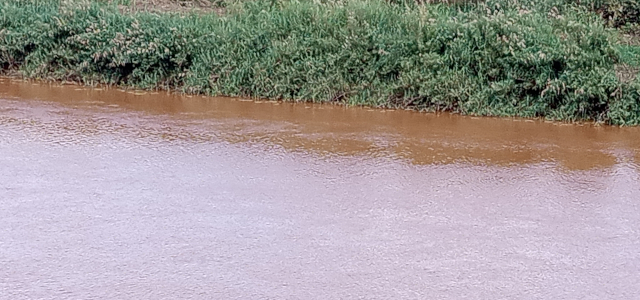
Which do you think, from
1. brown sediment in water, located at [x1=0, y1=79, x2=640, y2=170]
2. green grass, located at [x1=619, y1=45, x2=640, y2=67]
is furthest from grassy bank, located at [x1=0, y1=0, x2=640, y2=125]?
brown sediment in water, located at [x1=0, y1=79, x2=640, y2=170]

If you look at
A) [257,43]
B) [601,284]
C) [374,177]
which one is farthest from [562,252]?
[257,43]

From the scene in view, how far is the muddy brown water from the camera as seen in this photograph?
5707 millimetres

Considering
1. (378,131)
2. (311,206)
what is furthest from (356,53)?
(311,206)

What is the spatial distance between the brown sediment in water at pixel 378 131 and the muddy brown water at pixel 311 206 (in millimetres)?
37

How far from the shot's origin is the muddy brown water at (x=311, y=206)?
571cm

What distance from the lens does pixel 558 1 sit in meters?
11.7

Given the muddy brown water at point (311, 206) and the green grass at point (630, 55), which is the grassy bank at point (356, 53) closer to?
the green grass at point (630, 55)

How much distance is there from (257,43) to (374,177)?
4.08 m

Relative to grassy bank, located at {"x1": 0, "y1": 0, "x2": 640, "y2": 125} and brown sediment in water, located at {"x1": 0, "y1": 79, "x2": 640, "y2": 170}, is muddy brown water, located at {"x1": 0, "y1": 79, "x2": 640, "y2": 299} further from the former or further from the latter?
grassy bank, located at {"x1": 0, "y1": 0, "x2": 640, "y2": 125}

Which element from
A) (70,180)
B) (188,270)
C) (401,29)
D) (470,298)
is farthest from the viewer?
(401,29)

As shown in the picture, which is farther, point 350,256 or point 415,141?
point 415,141

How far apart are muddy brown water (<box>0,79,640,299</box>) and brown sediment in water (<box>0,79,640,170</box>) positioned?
1.5 inches

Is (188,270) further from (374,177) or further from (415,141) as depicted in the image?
(415,141)

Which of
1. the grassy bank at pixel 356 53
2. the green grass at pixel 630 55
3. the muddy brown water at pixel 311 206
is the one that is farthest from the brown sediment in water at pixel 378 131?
the green grass at pixel 630 55
